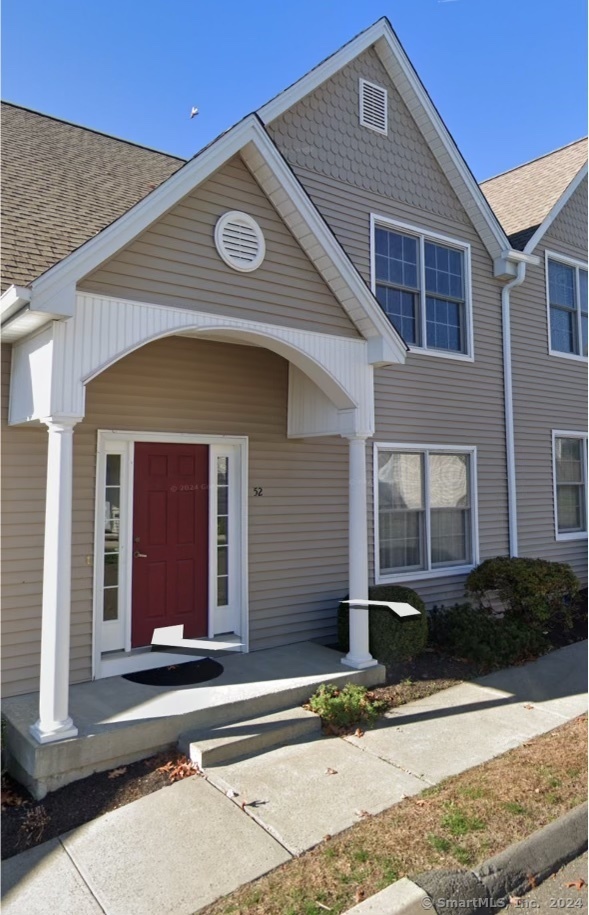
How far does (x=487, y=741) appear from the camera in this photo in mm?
5207

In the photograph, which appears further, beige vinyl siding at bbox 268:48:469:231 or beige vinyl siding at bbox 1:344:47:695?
beige vinyl siding at bbox 268:48:469:231

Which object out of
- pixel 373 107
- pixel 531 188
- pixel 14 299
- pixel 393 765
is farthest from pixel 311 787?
pixel 531 188

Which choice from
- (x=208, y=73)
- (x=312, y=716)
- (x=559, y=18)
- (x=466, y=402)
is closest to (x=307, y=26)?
(x=208, y=73)

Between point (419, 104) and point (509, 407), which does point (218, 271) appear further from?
point (509, 407)

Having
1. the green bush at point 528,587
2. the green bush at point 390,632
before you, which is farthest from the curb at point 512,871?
the green bush at point 528,587

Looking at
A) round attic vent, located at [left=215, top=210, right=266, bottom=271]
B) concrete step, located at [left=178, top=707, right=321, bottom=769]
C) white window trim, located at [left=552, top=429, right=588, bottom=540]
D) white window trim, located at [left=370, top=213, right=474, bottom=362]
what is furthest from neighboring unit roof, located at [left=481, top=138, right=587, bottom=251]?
concrete step, located at [left=178, top=707, right=321, bottom=769]

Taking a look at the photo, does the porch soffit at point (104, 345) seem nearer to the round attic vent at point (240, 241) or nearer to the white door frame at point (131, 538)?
the round attic vent at point (240, 241)

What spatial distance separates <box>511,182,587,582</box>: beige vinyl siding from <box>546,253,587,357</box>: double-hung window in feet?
0.68

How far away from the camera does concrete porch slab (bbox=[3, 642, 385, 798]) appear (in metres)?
4.43

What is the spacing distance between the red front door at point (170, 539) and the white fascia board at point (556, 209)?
711cm

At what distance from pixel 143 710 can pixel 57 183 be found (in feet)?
18.6

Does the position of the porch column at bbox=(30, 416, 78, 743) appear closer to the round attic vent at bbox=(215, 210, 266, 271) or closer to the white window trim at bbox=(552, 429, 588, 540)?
the round attic vent at bbox=(215, 210, 266, 271)

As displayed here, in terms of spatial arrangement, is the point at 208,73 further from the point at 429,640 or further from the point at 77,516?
the point at 429,640

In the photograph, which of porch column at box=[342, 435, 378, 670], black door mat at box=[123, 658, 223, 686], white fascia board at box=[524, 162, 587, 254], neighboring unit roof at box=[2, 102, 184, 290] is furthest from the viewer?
white fascia board at box=[524, 162, 587, 254]
